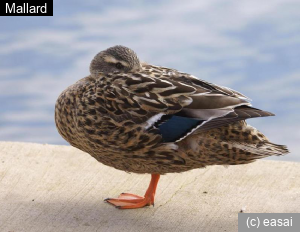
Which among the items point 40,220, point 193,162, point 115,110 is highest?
point 115,110

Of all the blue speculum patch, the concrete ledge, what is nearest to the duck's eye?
the blue speculum patch

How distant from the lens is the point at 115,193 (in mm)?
7637

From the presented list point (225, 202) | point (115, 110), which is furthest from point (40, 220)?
point (225, 202)

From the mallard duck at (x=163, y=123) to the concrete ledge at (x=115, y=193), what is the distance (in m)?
0.53

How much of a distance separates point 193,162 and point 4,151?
Result: 2661 mm

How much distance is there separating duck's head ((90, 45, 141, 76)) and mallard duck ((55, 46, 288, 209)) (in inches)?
1.1

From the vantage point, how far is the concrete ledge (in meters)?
6.91

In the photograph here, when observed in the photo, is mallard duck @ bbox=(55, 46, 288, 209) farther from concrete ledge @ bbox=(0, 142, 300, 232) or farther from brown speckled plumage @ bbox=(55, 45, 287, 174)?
concrete ledge @ bbox=(0, 142, 300, 232)

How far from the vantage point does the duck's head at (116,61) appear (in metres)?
6.94

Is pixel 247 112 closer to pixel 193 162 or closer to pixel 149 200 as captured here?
pixel 193 162

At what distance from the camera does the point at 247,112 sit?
21.2 feet

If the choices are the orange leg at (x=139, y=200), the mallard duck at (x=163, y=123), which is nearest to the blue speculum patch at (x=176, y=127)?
the mallard duck at (x=163, y=123)

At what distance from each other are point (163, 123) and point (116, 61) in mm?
804

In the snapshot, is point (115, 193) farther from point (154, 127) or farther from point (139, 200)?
point (154, 127)
